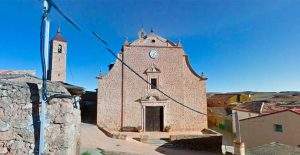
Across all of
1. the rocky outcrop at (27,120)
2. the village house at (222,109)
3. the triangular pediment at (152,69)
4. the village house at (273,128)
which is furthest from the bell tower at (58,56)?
the rocky outcrop at (27,120)

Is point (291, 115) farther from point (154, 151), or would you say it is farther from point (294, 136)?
point (154, 151)

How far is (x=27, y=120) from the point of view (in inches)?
181

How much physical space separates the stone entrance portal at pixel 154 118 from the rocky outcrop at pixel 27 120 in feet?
71.8

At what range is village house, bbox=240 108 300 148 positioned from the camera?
20.9 metres

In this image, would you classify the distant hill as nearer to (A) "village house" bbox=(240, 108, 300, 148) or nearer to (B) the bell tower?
(A) "village house" bbox=(240, 108, 300, 148)

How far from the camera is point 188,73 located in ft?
91.4

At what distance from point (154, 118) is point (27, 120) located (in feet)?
73.5

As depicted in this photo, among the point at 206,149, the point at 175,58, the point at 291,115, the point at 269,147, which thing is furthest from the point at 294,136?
the point at 175,58

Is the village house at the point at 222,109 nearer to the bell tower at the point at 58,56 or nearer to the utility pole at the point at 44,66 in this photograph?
the bell tower at the point at 58,56

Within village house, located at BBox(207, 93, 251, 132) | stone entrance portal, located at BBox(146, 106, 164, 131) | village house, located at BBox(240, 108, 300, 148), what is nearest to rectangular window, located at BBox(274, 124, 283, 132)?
village house, located at BBox(240, 108, 300, 148)

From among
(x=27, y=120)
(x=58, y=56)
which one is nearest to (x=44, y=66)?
(x=27, y=120)

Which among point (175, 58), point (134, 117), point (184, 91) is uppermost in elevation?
point (175, 58)

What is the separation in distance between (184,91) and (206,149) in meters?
6.95

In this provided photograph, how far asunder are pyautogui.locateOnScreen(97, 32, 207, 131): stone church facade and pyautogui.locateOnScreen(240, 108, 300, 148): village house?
4.14m
